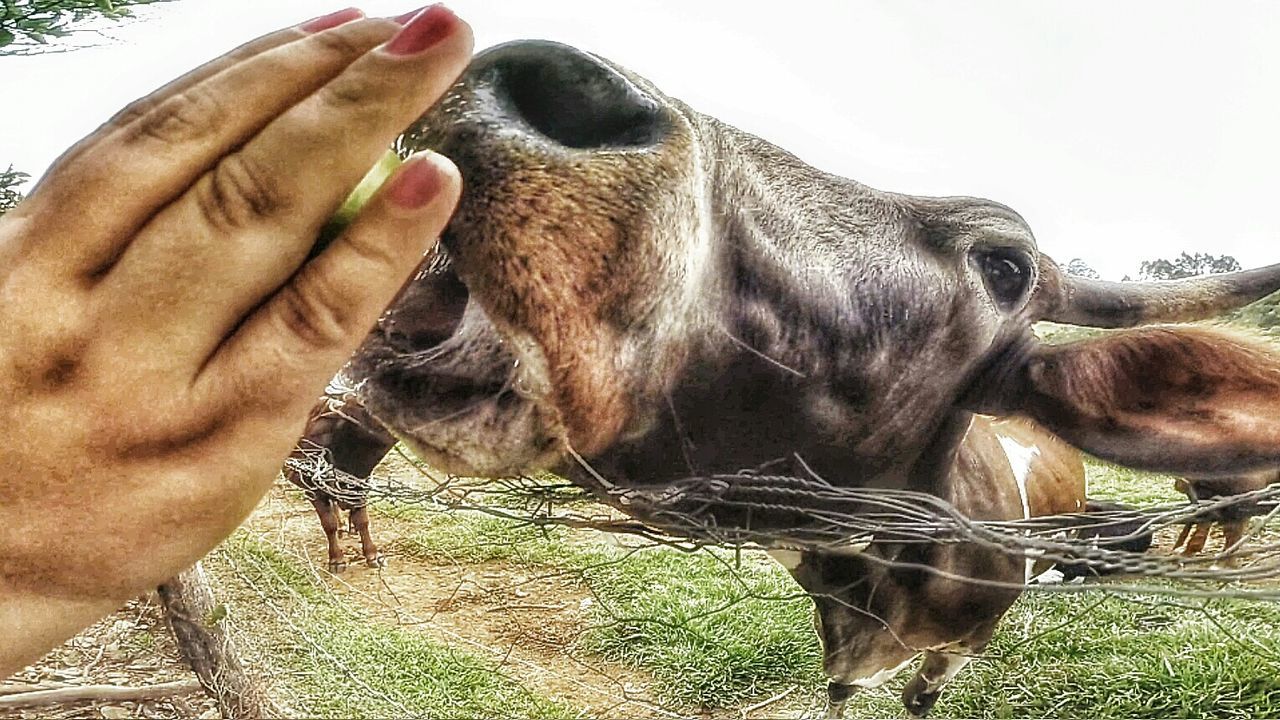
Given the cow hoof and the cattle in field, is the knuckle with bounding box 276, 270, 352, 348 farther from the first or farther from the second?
the cow hoof

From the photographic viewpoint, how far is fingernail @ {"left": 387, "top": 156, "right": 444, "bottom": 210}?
0.80ft

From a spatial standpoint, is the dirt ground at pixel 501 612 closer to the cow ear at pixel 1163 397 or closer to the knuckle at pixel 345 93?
the cow ear at pixel 1163 397

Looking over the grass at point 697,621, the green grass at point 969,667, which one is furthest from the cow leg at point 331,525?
the grass at point 697,621

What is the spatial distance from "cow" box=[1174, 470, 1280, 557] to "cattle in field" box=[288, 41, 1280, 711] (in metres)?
0.01

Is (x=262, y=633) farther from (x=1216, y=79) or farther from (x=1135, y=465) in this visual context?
(x=1216, y=79)

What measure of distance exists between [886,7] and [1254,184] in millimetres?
358

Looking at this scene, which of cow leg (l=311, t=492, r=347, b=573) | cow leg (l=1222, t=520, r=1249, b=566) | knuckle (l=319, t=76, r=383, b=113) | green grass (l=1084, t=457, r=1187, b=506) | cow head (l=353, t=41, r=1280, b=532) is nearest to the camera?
knuckle (l=319, t=76, r=383, b=113)

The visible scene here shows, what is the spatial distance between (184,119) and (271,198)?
0.04 metres

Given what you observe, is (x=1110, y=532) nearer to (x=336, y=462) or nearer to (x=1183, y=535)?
(x=1183, y=535)

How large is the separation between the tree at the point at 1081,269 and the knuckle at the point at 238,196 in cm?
69

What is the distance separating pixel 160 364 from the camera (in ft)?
0.83

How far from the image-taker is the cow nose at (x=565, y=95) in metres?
0.45

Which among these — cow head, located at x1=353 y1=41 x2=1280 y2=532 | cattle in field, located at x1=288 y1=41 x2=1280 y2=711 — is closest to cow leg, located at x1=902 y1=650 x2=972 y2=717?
cattle in field, located at x1=288 y1=41 x2=1280 y2=711

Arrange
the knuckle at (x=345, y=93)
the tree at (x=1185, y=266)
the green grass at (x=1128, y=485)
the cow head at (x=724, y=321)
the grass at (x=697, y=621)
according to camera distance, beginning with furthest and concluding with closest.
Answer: the grass at (x=697, y=621), the tree at (x=1185, y=266), the green grass at (x=1128, y=485), the cow head at (x=724, y=321), the knuckle at (x=345, y=93)
